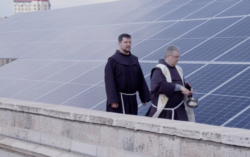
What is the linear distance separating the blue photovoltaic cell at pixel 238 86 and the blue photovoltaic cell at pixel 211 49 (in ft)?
4.89

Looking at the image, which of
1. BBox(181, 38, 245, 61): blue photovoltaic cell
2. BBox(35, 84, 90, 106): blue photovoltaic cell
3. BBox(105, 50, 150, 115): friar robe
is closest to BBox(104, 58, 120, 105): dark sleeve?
BBox(105, 50, 150, 115): friar robe

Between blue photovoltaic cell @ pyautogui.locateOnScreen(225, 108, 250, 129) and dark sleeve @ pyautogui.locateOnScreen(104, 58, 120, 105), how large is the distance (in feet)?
5.65

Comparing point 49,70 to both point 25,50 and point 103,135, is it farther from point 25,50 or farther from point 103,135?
point 103,135

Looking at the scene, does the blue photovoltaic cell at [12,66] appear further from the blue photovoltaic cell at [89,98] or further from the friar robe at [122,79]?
the friar robe at [122,79]

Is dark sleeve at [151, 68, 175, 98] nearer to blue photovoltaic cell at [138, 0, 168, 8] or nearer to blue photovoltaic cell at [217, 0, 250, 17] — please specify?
blue photovoltaic cell at [217, 0, 250, 17]

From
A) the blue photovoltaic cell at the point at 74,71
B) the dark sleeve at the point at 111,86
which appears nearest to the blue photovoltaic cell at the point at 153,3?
the blue photovoltaic cell at the point at 74,71

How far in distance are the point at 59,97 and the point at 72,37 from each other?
20.6 ft

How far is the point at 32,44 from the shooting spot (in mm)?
20766

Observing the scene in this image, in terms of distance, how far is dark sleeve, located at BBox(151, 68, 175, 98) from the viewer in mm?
8234

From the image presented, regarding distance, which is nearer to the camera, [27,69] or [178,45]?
[178,45]

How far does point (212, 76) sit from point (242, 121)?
2250 millimetres

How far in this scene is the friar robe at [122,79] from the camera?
937 cm

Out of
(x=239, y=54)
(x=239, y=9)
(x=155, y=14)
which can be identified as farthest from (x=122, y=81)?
(x=155, y=14)

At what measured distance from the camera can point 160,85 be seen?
8305 mm
